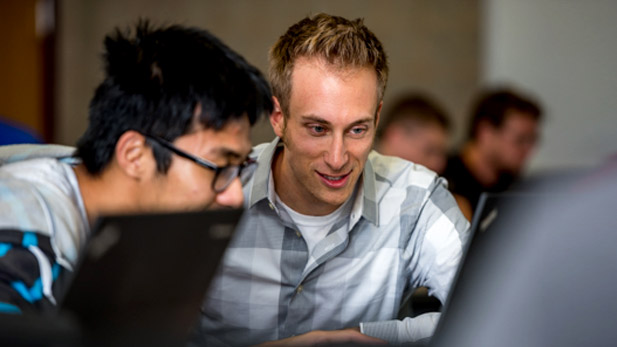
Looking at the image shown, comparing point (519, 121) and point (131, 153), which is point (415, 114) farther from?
Answer: point (131, 153)

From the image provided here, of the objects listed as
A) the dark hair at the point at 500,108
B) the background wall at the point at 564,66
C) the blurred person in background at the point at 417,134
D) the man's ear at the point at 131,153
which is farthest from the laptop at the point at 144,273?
the background wall at the point at 564,66

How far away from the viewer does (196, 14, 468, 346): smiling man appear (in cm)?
155

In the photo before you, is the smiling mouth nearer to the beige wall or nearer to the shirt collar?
the shirt collar

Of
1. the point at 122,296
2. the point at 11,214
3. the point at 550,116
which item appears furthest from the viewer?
the point at 550,116

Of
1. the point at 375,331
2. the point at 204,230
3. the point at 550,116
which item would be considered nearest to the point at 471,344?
the point at 204,230

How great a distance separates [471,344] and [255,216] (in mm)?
963

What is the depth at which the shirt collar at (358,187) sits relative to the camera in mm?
1631

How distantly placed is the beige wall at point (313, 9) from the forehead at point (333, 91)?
2502 millimetres

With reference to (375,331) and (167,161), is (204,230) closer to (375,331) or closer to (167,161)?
(167,161)

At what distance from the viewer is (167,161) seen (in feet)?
4.33

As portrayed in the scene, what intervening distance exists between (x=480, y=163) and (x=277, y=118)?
211cm

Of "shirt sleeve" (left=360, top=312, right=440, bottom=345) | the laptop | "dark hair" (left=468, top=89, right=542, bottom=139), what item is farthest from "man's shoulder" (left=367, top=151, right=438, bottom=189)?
"dark hair" (left=468, top=89, right=542, bottom=139)

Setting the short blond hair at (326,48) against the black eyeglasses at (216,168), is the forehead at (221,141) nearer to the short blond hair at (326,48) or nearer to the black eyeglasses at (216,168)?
the black eyeglasses at (216,168)

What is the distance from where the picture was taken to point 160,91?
4.48 ft
